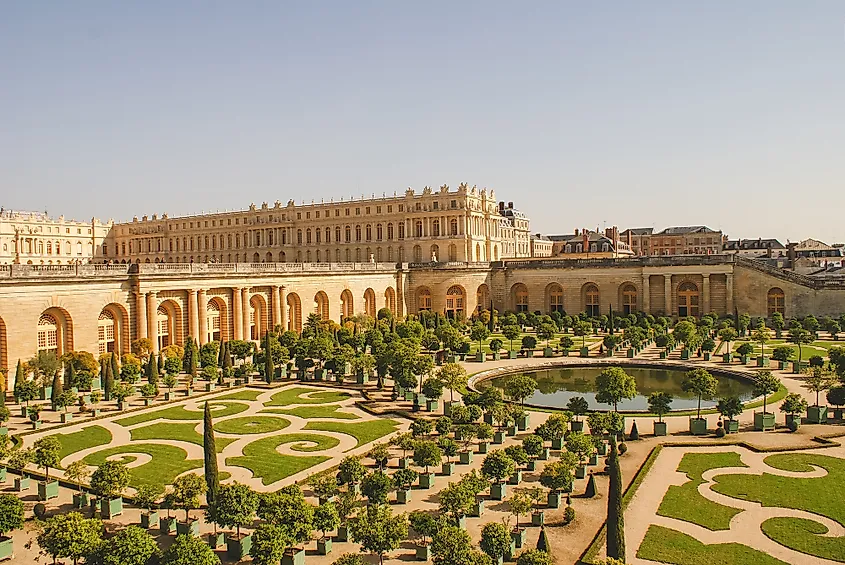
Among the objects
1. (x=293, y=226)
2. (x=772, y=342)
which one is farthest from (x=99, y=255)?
(x=772, y=342)

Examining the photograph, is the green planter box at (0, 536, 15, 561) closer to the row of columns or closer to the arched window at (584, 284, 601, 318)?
the row of columns

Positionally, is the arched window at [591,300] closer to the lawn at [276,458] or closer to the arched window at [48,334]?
the lawn at [276,458]

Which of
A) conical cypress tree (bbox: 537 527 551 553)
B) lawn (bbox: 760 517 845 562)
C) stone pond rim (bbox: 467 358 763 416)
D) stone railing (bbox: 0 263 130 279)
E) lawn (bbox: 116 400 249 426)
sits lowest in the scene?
lawn (bbox: 760 517 845 562)

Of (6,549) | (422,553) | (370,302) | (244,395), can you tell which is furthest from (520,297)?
(6,549)

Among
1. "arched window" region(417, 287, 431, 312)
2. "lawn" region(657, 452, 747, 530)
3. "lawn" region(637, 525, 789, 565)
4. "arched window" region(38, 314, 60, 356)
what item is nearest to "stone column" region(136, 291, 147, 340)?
"arched window" region(38, 314, 60, 356)

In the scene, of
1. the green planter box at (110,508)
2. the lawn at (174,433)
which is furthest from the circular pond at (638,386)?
the green planter box at (110,508)

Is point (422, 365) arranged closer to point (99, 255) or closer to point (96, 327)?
point (96, 327)

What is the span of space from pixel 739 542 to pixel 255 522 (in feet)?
44.6

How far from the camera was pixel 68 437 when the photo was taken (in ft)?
99.7

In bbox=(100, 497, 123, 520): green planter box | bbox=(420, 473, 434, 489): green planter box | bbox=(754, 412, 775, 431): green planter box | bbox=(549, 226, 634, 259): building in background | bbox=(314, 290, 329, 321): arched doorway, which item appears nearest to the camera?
bbox=(100, 497, 123, 520): green planter box

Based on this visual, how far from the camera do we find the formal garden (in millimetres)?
18297

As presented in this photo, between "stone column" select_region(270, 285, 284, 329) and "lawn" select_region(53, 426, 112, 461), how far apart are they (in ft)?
96.3

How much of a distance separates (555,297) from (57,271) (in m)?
49.5

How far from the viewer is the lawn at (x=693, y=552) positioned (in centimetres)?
1784
